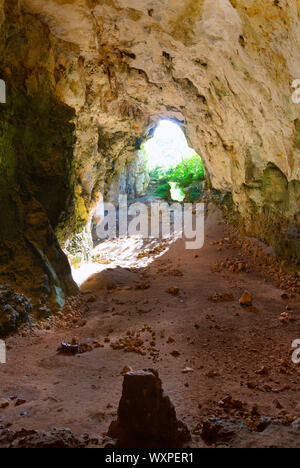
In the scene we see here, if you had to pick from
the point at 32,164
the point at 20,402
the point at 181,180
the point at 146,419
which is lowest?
the point at 20,402

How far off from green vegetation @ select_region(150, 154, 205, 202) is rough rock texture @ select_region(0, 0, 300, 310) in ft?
19.1

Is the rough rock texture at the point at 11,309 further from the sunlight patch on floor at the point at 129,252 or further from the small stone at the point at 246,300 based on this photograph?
the sunlight patch on floor at the point at 129,252

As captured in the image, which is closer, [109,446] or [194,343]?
[109,446]

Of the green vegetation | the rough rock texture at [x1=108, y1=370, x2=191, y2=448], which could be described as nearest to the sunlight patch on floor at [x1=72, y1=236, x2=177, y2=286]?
the green vegetation

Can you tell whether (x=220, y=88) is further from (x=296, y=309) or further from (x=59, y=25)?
(x=296, y=309)

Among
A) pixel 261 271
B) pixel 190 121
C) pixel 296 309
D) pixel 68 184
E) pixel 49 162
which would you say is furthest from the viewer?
pixel 190 121

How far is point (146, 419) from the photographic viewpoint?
5.41ft

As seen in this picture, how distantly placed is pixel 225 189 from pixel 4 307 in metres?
8.86

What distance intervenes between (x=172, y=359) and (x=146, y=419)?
59.4 inches

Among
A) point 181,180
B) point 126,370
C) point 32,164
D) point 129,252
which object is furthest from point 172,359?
point 181,180

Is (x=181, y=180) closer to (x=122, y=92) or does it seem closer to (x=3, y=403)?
(x=122, y=92)

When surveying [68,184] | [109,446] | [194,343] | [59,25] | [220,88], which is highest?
[59,25]

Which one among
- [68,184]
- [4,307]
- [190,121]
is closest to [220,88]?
[190,121]

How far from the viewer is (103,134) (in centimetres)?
1079
